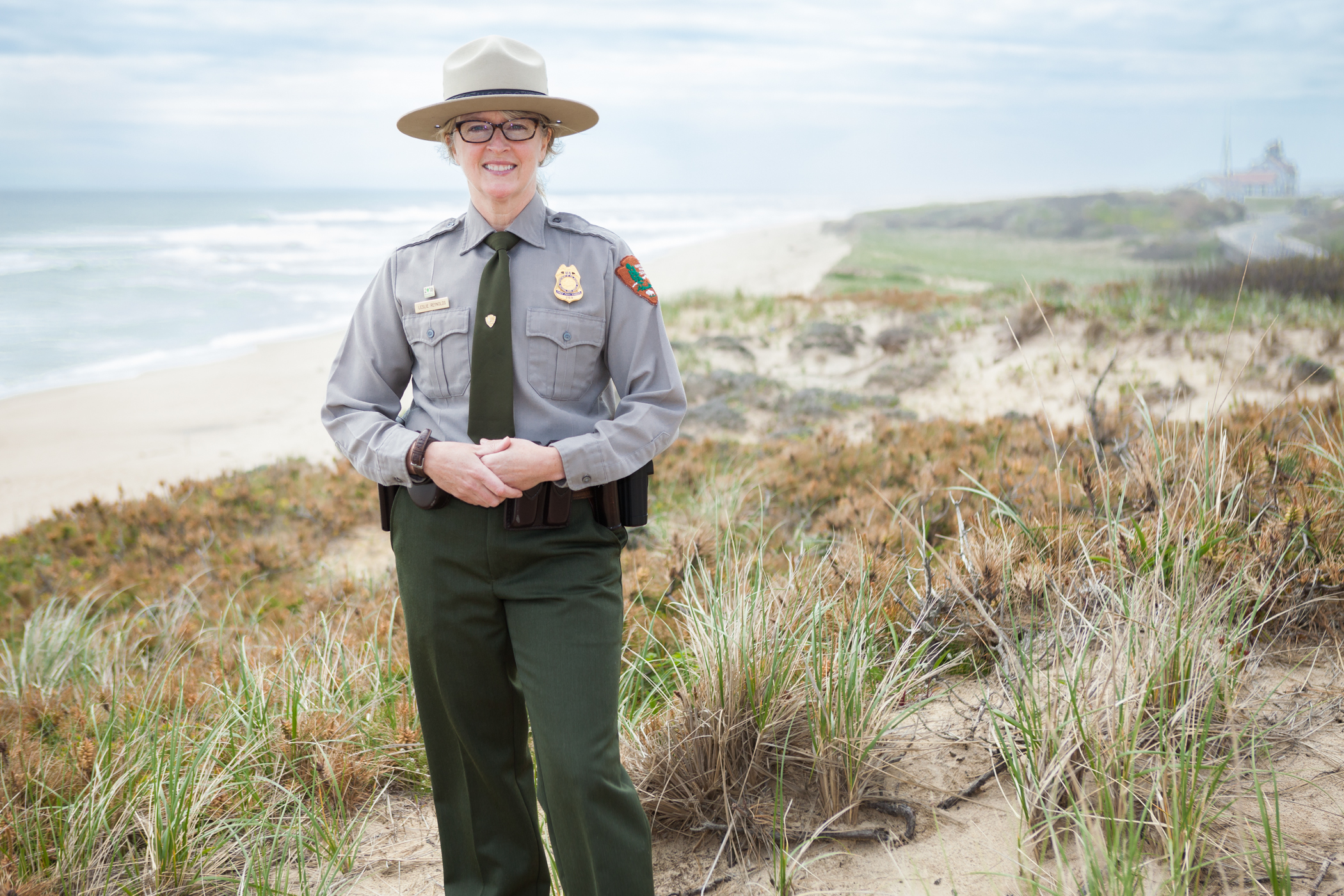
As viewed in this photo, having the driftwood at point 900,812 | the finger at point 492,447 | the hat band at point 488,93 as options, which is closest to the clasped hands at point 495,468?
the finger at point 492,447

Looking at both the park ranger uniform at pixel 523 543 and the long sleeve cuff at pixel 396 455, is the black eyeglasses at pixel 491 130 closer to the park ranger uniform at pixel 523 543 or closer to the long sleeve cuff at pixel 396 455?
the park ranger uniform at pixel 523 543

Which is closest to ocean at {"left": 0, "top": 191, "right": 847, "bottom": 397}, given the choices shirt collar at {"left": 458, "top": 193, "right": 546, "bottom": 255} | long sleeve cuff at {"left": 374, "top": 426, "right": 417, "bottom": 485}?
shirt collar at {"left": 458, "top": 193, "right": 546, "bottom": 255}

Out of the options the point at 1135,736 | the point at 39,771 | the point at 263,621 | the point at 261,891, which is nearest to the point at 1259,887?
the point at 1135,736

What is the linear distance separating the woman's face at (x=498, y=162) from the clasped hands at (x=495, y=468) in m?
0.67

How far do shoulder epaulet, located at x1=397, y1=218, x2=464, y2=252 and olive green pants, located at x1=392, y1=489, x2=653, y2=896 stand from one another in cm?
71

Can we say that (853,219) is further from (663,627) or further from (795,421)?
(663,627)

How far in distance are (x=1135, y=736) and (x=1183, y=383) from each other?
353 inches

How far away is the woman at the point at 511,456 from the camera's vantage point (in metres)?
2.06

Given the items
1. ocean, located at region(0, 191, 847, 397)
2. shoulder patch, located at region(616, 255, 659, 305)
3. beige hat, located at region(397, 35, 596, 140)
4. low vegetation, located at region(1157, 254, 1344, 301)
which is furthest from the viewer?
ocean, located at region(0, 191, 847, 397)

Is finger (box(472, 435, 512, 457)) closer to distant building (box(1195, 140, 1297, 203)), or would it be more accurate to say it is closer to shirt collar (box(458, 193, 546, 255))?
shirt collar (box(458, 193, 546, 255))

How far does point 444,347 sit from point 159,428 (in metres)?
13.8

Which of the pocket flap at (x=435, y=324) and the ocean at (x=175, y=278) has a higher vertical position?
the ocean at (x=175, y=278)

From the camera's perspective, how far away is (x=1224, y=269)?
49.9ft

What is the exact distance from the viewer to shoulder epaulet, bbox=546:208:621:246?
2.33 meters
